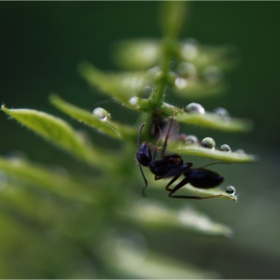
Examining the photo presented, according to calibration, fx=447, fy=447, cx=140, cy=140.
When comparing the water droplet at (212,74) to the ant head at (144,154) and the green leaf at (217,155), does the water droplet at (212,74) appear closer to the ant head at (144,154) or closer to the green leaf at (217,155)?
the ant head at (144,154)

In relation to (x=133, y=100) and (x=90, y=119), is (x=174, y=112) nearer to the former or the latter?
(x=133, y=100)

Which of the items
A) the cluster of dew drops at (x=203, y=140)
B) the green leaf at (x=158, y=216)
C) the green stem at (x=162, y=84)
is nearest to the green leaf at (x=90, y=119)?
the green stem at (x=162, y=84)

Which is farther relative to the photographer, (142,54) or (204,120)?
(142,54)

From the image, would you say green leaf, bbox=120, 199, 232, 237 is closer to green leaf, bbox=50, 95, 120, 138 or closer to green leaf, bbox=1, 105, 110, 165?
green leaf, bbox=1, 105, 110, 165

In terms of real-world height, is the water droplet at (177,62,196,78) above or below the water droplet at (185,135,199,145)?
above

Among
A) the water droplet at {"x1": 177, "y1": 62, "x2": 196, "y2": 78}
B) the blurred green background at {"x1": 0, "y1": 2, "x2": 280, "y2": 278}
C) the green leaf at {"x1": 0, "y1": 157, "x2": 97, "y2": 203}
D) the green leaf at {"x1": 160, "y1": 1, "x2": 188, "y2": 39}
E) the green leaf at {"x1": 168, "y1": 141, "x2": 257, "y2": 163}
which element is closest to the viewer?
the green leaf at {"x1": 168, "y1": 141, "x2": 257, "y2": 163}

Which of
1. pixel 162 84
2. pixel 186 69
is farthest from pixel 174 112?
pixel 186 69

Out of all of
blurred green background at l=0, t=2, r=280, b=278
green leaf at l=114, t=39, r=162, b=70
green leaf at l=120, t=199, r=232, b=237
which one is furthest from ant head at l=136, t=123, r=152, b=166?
blurred green background at l=0, t=2, r=280, b=278
